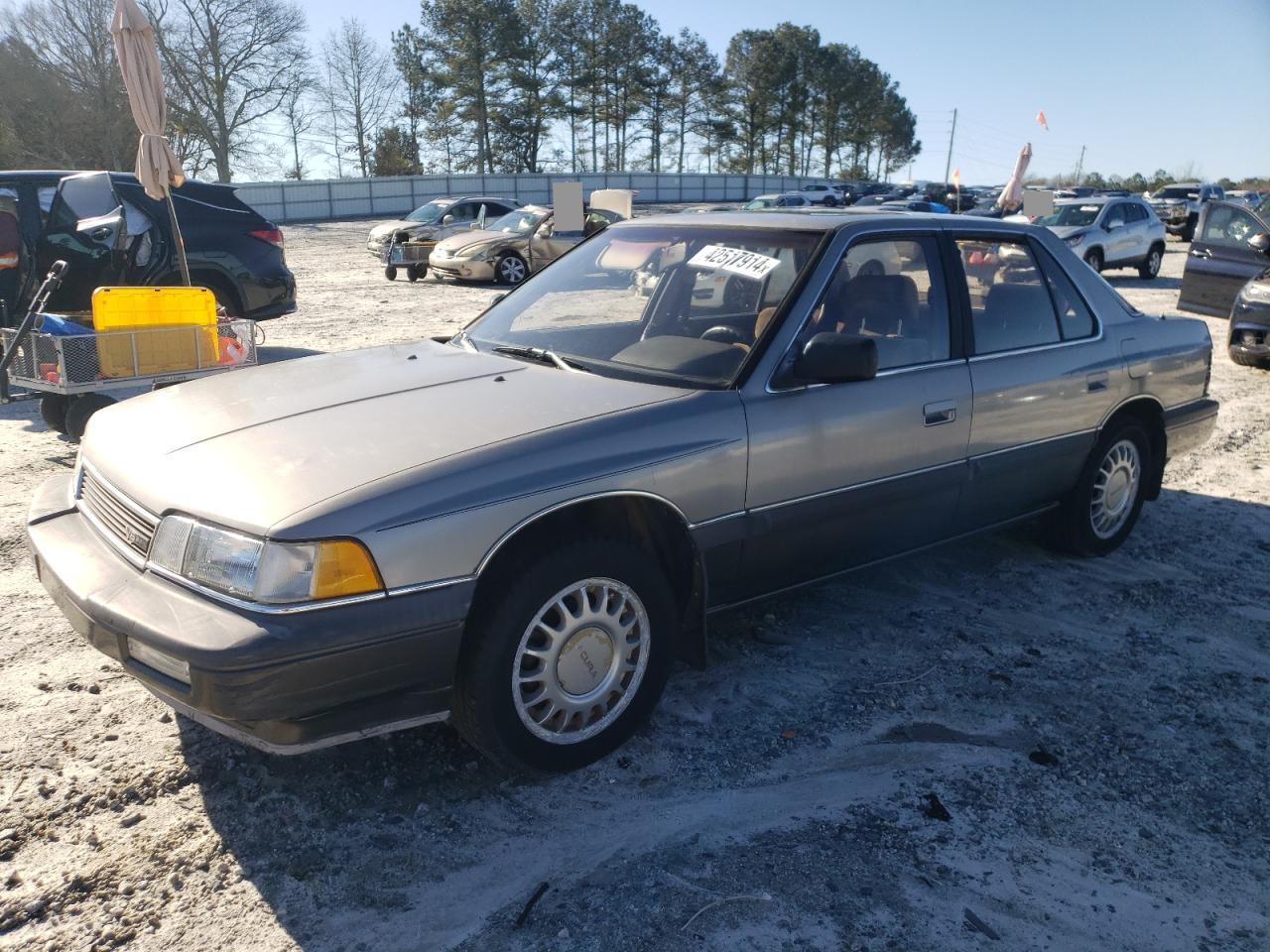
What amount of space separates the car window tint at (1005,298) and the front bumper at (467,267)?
14.7 metres

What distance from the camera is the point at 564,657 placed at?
2.97 metres

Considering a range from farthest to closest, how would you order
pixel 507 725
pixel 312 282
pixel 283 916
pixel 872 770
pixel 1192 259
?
pixel 312 282
pixel 1192 259
pixel 872 770
pixel 507 725
pixel 283 916

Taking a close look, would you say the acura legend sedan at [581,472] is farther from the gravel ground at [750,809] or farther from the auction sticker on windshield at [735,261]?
the gravel ground at [750,809]

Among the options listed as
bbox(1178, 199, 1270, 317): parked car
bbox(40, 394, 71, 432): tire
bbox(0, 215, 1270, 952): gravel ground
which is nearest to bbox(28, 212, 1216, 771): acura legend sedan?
bbox(0, 215, 1270, 952): gravel ground

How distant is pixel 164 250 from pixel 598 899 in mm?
8248

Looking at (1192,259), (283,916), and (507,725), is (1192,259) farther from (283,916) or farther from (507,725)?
(283,916)

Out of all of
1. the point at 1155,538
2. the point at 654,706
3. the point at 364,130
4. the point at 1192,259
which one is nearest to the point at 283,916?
the point at 654,706

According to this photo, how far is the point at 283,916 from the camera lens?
245 centimetres

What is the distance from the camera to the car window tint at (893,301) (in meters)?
3.72

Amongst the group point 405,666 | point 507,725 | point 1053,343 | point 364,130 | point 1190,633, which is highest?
point 364,130

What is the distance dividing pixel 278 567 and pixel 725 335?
1.82m

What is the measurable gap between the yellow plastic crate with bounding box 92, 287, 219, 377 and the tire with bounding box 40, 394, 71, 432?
66 cm

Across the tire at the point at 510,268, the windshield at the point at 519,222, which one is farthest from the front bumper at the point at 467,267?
the windshield at the point at 519,222

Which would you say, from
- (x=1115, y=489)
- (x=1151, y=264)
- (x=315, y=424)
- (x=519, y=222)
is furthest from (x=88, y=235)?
(x=1151, y=264)
